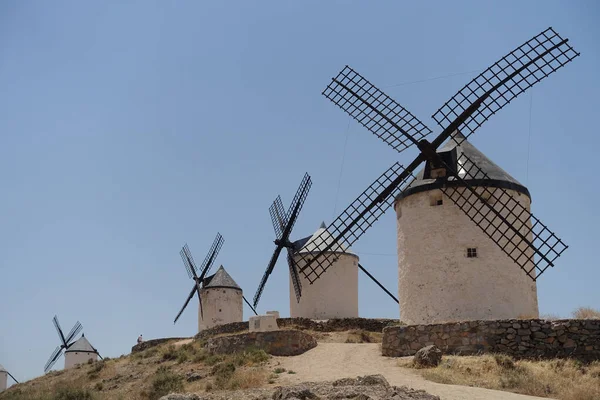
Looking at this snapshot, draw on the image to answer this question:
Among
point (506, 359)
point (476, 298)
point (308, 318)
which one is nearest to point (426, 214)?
point (476, 298)

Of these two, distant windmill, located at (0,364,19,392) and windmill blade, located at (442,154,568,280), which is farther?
distant windmill, located at (0,364,19,392)

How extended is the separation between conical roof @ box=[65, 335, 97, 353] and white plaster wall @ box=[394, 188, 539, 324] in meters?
23.5

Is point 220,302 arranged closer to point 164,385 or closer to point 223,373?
point 223,373

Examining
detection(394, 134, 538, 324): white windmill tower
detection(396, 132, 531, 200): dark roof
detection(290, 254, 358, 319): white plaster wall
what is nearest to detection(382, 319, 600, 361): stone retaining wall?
detection(394, 134, 538, 324): white windmill tower

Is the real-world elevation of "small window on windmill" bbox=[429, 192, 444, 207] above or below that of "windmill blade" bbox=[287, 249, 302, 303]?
above

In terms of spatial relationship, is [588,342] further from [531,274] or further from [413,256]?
[413,256]

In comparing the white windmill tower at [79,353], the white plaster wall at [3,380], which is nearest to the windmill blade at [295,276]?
the white windmill tower at [79,353]

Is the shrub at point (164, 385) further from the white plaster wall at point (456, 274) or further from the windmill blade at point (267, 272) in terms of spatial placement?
the windmill blade at point (267, 272)

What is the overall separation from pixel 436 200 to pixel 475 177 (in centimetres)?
106

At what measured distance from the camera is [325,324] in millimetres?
20688

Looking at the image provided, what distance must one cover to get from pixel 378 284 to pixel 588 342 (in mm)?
11186

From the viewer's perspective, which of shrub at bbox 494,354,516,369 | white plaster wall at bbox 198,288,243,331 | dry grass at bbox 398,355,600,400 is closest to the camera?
dry grass at bbox 398,355,600,400

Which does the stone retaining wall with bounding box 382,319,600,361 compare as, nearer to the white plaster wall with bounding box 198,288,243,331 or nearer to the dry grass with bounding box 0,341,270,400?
the dry grass with bounding box 0,341,270,400

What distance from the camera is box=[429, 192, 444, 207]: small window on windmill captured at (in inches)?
665
